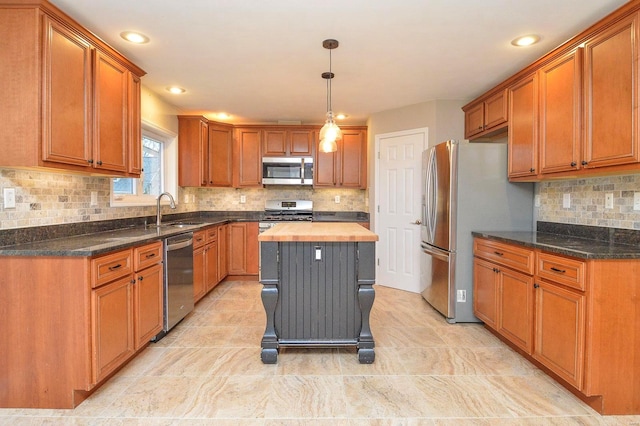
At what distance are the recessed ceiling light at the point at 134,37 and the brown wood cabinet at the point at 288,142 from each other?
2.60 meters

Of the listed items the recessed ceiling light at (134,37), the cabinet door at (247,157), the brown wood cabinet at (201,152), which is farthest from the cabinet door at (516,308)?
the brown wood cabinet at (201,152)

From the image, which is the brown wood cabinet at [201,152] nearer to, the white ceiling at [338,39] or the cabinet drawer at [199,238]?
→ the white ceiling at [338,39]

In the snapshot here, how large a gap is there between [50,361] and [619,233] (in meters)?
3.63

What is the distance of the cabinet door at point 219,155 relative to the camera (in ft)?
15.8

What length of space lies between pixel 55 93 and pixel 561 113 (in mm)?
3333

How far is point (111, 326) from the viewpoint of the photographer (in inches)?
81.0

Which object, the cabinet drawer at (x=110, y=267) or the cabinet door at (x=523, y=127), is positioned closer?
the cabinet drawer at (x=110, y=267)

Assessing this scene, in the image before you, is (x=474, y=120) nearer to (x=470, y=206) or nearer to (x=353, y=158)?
(x=470, y=206)

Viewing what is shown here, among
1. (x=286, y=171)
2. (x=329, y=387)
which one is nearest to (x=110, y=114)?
(x=329, y=387)

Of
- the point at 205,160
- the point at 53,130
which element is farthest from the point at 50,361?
the point at 205,160

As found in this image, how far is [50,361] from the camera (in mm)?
1862

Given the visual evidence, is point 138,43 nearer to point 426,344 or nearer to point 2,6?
point 2,6

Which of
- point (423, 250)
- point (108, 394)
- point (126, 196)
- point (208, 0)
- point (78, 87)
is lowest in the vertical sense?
point (108, 394)

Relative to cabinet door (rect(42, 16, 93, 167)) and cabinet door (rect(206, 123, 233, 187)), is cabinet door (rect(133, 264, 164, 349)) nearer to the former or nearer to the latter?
cabinet door (rect(42, 16, 93, 167))
